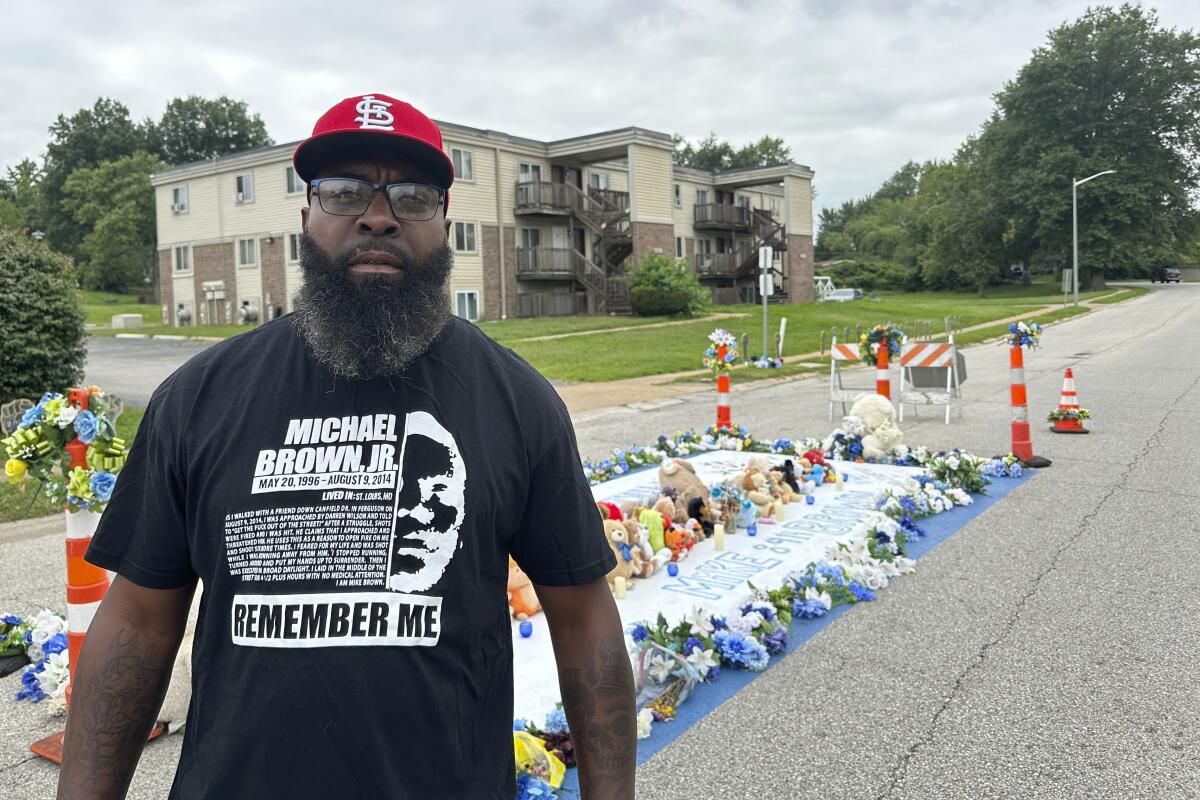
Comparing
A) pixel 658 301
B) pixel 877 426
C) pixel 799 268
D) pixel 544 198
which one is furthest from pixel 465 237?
pixel 877 426

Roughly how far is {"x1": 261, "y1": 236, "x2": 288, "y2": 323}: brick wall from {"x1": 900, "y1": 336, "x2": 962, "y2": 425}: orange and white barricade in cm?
3028

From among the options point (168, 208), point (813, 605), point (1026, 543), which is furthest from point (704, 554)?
point (168, 208)

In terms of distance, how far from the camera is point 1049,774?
363 cm

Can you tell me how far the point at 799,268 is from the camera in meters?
52.8

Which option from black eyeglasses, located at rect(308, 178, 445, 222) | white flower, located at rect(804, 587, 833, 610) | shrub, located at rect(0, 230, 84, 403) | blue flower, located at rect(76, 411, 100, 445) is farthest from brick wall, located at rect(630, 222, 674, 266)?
black eyeglasses, located at rect(308, 178, 445, 222)

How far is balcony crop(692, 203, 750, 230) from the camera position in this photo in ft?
158

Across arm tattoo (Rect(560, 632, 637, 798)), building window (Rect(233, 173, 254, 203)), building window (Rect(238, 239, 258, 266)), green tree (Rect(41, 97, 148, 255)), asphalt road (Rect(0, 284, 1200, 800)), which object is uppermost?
→ green tree (Rect(41, 97, 148, 255))

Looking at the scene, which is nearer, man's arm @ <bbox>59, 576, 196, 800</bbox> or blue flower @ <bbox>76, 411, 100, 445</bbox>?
man's arm @ <bbox>59, 576, 196, 800</bbox>

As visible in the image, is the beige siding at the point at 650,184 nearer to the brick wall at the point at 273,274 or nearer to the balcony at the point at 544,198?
the balcony at the point at 544,198

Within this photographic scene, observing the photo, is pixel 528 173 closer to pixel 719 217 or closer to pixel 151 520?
pixel 719 217

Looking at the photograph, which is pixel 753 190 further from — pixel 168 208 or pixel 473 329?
pixel 473 329

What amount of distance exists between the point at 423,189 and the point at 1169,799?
3487 millimetres

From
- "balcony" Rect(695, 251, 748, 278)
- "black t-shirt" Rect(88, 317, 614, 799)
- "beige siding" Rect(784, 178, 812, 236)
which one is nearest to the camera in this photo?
"black t-shirt" Rect(88, 317, 614, 799)

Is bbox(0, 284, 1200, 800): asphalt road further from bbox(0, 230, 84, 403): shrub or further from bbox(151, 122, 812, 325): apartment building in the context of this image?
bbox(151, 122, 812, 325): apartment building
